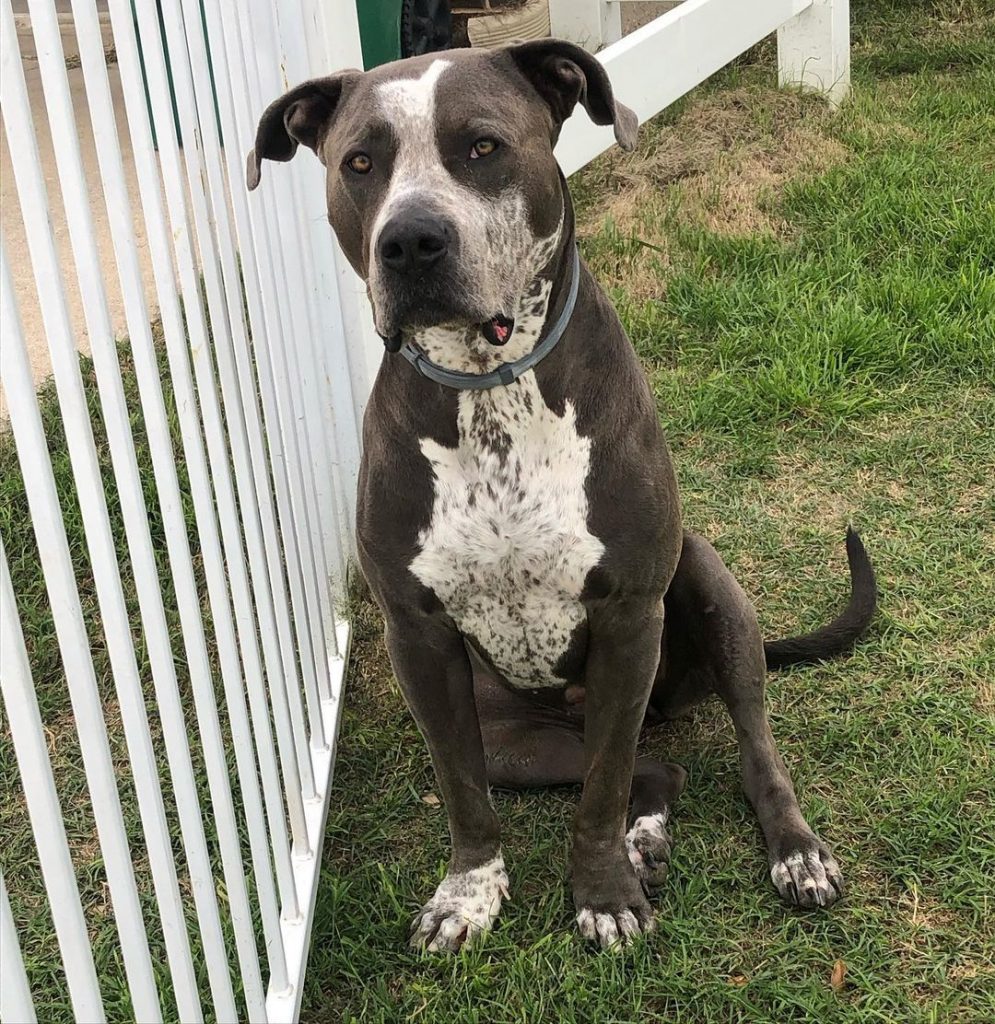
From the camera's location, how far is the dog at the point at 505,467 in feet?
7.29

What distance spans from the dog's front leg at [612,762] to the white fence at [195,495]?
54cm

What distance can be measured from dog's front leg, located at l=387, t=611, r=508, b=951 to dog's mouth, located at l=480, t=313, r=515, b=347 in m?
0.56

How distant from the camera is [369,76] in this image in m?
2.34

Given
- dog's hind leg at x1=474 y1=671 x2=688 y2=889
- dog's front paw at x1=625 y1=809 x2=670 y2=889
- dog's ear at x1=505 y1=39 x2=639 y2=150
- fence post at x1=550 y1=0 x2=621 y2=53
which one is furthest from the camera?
fence post at x1=550 y1=0 x2=621 y2=53

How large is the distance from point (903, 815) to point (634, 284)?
9.08 ft

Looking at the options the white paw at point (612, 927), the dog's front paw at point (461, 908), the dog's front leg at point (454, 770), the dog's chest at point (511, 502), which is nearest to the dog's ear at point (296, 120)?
the dog's chest at point (511, 502)

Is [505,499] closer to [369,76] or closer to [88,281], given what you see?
[369,76]

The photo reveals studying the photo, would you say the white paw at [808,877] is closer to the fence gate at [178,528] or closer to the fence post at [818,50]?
the fence gate at [178,528]

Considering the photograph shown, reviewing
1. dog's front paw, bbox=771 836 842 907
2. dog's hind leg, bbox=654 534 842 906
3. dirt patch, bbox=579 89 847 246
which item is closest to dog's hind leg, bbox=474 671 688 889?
dog's hind leg, bbox=654 534 842 906

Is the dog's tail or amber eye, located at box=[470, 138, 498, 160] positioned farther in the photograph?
the dog's tail

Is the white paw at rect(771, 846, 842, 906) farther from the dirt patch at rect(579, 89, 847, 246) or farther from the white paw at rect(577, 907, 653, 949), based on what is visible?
the dirt patch at rect(579, 89, 847, 246)

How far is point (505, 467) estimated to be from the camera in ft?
→ 7.94

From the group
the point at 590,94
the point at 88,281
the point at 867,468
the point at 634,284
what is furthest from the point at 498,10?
the point at 88,281

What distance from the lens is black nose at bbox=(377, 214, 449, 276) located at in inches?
83.0
